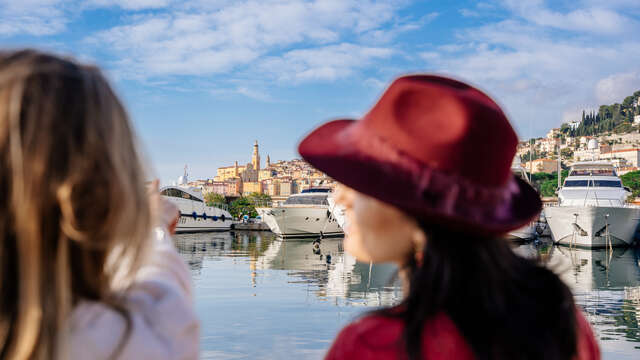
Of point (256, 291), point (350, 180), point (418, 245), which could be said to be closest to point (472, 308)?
point (418, 245)

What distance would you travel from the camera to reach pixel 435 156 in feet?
3.44

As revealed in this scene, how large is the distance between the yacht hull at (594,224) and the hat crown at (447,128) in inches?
1082

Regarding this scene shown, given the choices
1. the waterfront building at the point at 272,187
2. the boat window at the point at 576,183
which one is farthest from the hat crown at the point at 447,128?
the waterfront building at the point at 272,187

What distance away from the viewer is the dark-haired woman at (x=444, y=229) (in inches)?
38.7

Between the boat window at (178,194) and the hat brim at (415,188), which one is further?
the boat window at (178,194)

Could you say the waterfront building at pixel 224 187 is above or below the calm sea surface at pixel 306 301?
above

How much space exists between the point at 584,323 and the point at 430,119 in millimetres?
459

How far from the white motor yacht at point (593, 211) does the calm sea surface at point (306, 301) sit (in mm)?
6768

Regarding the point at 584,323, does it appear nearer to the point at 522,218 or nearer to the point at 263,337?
the point at 522,218

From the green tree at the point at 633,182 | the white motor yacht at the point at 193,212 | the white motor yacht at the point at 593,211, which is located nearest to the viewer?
the white motor yacht at the point at 593,211

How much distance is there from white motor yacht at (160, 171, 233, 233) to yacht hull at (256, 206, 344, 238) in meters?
9.12

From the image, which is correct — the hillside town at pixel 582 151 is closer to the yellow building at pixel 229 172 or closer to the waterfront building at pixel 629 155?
the waterfront building at pixel 629 155

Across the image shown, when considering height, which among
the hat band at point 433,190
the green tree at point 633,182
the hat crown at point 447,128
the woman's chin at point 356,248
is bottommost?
the woman's chin at point 356,248

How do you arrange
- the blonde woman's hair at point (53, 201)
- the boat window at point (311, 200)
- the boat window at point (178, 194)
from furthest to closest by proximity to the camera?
the boat window at point (178, 194) < the boat window at point (311, 200) < the blonde woman's hair at point (53, 201)
